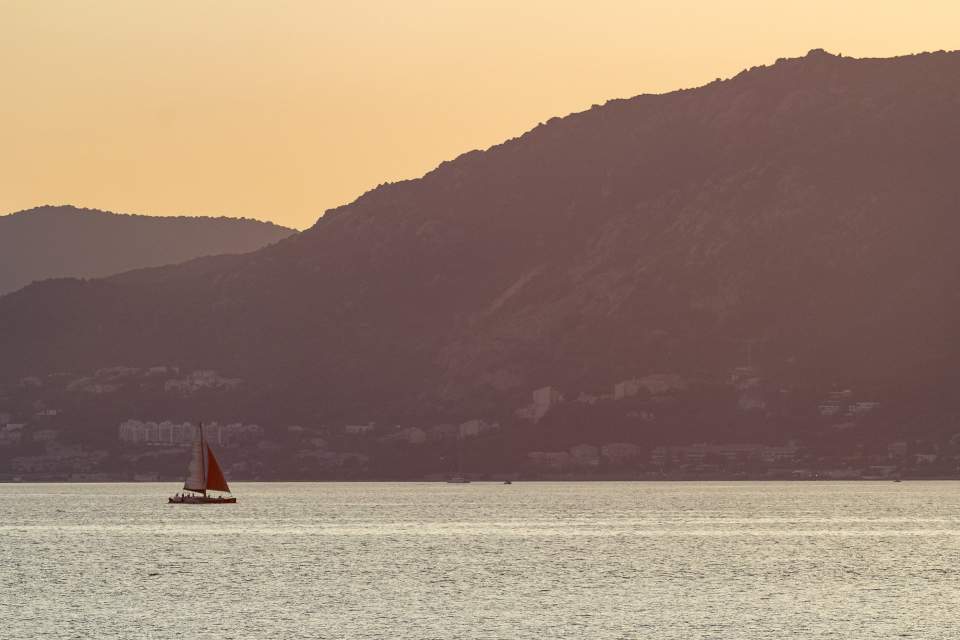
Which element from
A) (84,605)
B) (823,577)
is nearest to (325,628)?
(84,605)

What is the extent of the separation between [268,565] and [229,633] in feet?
216

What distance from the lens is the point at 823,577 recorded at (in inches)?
7037

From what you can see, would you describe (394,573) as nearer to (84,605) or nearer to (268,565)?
(268,565)

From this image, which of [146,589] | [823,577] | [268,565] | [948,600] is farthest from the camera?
[268,565]

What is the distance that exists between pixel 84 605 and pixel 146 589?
47.0ft

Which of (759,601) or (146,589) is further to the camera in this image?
(146,589)

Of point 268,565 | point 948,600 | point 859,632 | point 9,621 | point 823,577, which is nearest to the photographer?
point 859,632

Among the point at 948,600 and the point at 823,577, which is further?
the point at 823,577

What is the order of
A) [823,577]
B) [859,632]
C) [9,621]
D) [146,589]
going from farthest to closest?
[823,577] < [146,589] < [9,621] < [859,632]

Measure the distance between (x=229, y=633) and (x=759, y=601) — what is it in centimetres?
4351

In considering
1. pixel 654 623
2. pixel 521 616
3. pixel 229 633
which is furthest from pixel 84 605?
pixel 654 623

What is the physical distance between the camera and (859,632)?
430 ft

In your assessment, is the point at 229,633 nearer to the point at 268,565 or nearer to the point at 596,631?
the point at 596,631

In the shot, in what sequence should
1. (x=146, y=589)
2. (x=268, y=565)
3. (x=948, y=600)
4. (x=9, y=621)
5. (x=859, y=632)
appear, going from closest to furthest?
(x=859, y=632)
(x=9, y=621)
(x=948, y=600)
(x=146, y=589)
(x=268, y=565)
